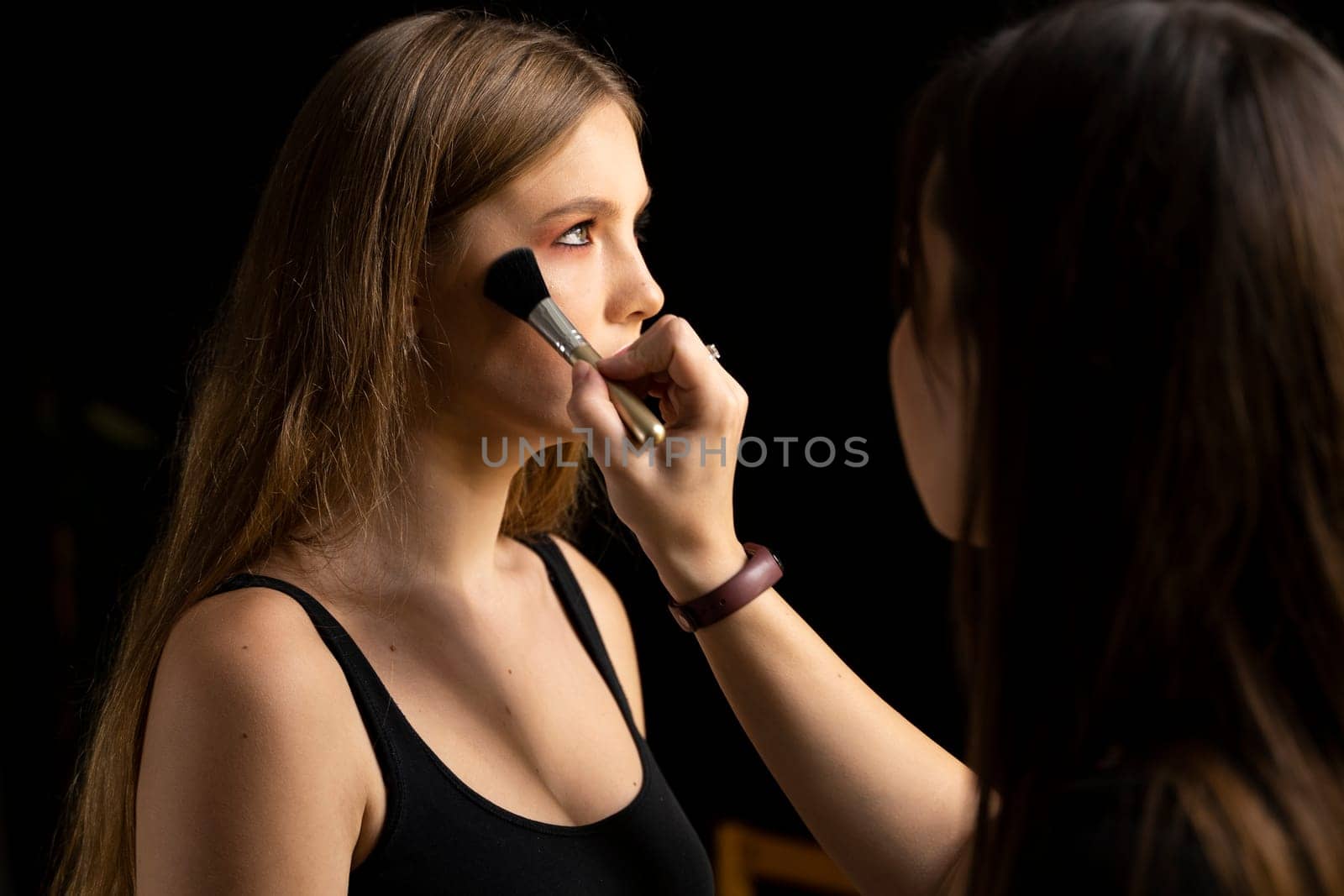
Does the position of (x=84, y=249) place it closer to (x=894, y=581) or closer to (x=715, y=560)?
(x=894, y=581)

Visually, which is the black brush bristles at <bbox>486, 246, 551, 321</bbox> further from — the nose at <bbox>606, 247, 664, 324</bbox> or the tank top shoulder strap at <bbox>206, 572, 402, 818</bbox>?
the tank top shoulder strap at <bbox>206, 572, 402, 818</bbox>

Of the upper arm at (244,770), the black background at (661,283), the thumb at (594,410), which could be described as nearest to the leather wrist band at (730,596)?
the thumb at (594,410)

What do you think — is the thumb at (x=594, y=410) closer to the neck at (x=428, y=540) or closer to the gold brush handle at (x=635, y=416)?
the gold brush handle at (x=635, y=416)

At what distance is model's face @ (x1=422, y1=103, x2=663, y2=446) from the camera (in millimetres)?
808

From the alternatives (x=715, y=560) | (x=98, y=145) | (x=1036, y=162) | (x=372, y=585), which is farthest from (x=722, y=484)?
(x=98, y=145)

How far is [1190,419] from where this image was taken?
1.52 ft

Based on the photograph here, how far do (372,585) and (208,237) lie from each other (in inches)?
46.7

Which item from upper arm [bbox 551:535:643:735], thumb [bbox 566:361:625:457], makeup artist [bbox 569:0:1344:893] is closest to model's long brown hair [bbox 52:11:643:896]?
thumb [bbox 566:361:625:457]

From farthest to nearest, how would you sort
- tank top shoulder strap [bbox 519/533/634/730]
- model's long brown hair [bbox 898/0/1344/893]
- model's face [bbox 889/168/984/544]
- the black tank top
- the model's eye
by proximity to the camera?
1. tank top shoulder strap [bbox 519/533/634/730]
2. the model's eye
3. the black tank top
4. model's face [bbox 889/168/984/544]
5. model's long brown hair [bbox 898/0/1344/893]

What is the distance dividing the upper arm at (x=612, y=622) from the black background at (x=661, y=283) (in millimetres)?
219

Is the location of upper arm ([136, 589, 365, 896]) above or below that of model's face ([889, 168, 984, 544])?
below

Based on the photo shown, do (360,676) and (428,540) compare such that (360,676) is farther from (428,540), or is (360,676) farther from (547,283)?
(547,283)

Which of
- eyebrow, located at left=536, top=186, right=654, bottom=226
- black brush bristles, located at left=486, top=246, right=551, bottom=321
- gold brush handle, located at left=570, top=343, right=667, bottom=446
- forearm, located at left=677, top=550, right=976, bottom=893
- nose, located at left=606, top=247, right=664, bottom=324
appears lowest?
forearm, located at left=677, top=550, right=976, bottom=893

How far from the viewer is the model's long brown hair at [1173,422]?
0.46 metres
